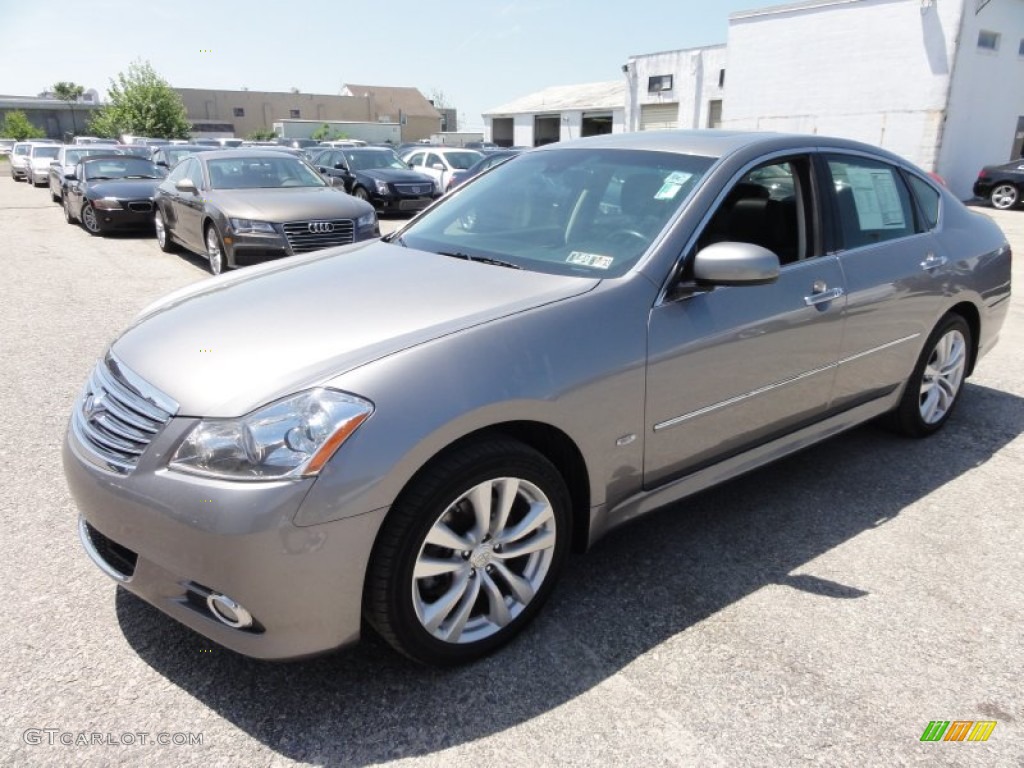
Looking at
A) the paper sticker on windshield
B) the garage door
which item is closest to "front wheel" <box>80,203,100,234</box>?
the paper sticker on windshield

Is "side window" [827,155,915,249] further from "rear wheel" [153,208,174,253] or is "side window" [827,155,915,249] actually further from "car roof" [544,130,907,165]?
"rear wheel" [153,208,174,253]

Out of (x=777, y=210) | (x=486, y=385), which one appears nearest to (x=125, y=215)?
(x=777, y=210)

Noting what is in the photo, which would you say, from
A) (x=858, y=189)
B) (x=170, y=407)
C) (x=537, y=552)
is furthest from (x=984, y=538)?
(x=170, y=407)

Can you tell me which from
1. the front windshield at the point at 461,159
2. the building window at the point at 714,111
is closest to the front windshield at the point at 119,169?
the front windshield at the point at 461,159

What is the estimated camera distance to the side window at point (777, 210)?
3.27 m

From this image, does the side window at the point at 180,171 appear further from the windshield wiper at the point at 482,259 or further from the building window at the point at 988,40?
the building window at the point at 988,40

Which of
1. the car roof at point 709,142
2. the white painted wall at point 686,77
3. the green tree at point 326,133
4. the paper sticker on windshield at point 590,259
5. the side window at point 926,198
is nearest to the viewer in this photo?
the paper sticker on windshield at point 590,259

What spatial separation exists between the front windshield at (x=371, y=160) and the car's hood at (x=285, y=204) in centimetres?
862

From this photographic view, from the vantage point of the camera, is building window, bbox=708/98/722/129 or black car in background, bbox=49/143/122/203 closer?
black car in background, bbox=49/143/122/203

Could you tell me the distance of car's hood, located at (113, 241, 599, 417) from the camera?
2.22 m

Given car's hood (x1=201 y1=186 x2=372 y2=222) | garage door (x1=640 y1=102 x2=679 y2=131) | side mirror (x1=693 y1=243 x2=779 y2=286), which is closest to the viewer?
side mirror (x1=693 y1=243 x2=779 y2=286)

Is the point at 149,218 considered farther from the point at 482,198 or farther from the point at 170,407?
the point at 170,407

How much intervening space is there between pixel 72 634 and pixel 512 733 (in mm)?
1583

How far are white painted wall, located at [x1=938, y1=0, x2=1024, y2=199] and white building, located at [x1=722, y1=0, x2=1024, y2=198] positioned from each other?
0.03m
